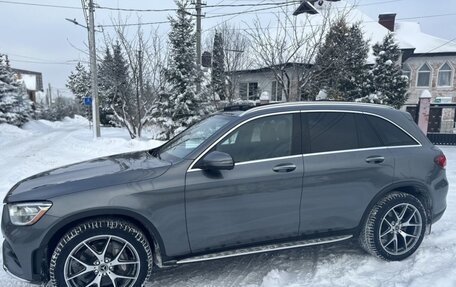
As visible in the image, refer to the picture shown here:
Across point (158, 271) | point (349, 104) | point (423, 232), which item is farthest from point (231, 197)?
point (423, 232)

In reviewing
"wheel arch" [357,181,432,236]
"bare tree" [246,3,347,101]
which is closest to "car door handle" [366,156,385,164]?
"wheel arch" [357,181,432,236]

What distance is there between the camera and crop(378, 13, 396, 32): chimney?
85.0 ft

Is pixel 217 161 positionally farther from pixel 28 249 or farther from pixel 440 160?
pixel 440 160

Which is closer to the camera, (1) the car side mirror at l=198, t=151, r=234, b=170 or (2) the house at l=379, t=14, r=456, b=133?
(1) the car side mirror at l=198, t=151, r=234, b=170

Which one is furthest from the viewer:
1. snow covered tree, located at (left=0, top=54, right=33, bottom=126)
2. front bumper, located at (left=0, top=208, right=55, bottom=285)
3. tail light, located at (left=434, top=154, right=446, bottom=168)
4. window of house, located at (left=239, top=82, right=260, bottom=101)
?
snow covered tree, located at (left=0, top=54, right=33, bottom=126)

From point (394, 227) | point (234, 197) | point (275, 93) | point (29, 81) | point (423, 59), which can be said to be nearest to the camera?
point (234, 197)

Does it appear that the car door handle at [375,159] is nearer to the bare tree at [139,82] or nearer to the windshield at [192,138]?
the windshield at [192,138]

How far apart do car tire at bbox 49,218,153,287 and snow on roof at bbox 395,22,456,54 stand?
26.9 meters

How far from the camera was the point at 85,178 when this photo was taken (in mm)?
2922

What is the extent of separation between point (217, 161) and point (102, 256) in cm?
132

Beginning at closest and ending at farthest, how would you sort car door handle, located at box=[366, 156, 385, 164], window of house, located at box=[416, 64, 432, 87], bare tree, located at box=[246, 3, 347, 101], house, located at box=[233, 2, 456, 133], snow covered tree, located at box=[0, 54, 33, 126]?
car door handle, located at box=[366, 156, 385, 164]
bare tree, located at box=[246, 3, 347, 101]
house, located at box=[233, 2, 456, 133]
window of house, located at box=[416, 64, 432, 87]
snow covered tree, located at box=[0, 54, 33, 126]

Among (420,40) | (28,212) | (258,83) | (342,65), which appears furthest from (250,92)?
(28,212)

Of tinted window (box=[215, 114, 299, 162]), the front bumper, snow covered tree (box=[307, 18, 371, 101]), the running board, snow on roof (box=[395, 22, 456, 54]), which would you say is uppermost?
snow on roof (box=[395, 22, 456, 54])

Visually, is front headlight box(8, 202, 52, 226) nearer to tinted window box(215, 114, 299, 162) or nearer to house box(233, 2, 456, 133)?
tinted window box(215, 114, 299, 162)
